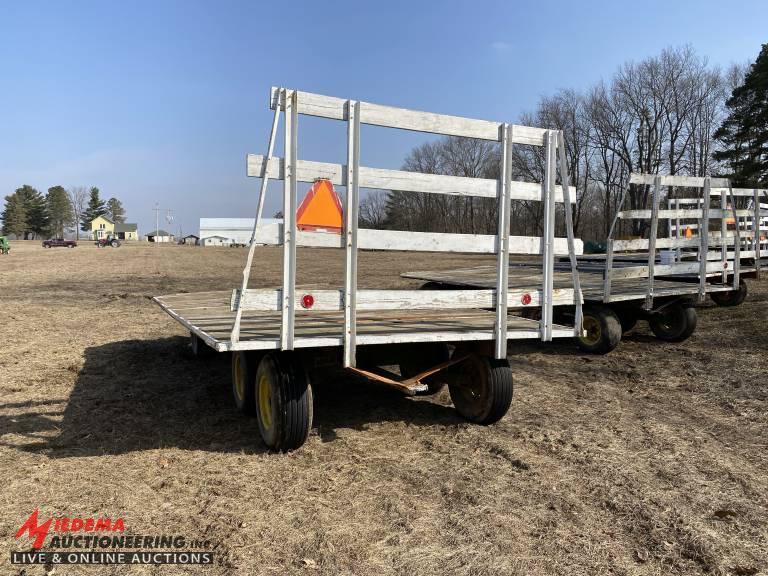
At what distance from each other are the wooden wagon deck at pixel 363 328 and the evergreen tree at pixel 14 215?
125389 millimetres

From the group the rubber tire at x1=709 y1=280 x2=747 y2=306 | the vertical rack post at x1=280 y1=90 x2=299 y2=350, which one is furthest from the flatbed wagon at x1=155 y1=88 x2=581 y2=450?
the rubber tire at x1=709 y1=280 x2=747 y2=306

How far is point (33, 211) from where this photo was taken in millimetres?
111375

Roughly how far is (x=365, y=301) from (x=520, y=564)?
1824 mm

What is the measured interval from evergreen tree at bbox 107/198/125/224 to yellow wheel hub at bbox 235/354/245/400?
15946 cm

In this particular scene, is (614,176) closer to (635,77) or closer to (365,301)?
(635,77)

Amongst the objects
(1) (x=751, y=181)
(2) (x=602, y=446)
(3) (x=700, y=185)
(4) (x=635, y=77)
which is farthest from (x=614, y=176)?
(2) (x=602, y=446)

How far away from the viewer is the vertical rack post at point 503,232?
12.7ft

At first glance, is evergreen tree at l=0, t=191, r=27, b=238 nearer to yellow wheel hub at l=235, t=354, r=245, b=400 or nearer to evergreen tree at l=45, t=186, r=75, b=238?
evergreen tree at l=45, t=186, r=75, b=238

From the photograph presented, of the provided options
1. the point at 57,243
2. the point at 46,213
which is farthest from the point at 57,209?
the point at 57,243

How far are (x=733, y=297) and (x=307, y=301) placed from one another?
404 inches

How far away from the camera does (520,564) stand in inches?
98.0

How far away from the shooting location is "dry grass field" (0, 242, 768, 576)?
8.54 feet

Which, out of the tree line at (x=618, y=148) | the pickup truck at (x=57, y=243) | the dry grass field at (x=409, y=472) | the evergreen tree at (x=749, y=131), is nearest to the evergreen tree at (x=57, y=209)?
the pickup truck at (x=57, y=243)

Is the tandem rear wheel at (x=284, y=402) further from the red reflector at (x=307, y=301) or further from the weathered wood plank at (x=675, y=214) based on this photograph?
the weathered wood plank at (x=675, y=214)
